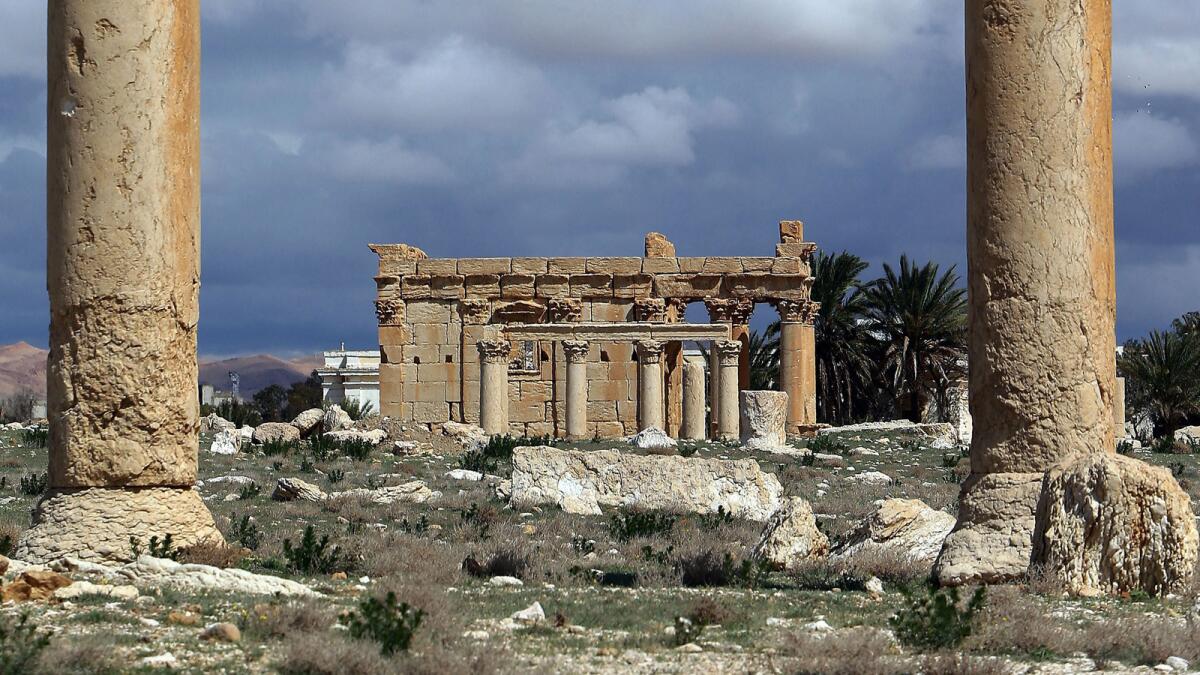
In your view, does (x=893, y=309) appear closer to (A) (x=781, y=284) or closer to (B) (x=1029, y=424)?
(A) (x=781, y=284)

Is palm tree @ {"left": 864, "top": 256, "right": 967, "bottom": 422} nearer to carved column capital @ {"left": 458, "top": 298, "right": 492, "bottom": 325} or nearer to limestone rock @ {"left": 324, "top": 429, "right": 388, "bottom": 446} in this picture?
carved column capital @ {"left": 458, "top": 298, "right": 492, "bottom": 325}

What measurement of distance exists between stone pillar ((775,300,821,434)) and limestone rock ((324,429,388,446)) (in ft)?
38.7

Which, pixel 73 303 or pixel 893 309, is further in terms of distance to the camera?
pixel 893 309

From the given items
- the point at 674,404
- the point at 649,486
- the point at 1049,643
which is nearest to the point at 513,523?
the point at 649,486

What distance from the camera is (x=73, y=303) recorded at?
38.4 feet

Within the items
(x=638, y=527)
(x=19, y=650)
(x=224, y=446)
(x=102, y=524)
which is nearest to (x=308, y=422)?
(x=224, y=446)

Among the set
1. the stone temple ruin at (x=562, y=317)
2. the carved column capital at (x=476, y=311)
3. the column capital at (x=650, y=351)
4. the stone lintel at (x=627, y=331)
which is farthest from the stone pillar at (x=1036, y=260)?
the carved column capital at (x=476, y=311)

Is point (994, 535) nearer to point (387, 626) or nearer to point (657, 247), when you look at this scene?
point (387, 626)

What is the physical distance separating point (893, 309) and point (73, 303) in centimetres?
3782

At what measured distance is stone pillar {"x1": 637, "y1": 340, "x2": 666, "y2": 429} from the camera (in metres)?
37.3

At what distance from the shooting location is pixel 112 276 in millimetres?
11648

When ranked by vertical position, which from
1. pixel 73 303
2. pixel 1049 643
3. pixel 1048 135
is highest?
pixel 1048 135

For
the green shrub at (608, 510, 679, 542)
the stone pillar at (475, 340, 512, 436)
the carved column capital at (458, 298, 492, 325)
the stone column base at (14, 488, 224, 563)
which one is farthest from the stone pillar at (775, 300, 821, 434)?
the stone column base at (14, 488, 224, 563)

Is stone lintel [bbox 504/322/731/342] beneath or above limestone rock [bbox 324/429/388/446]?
above
